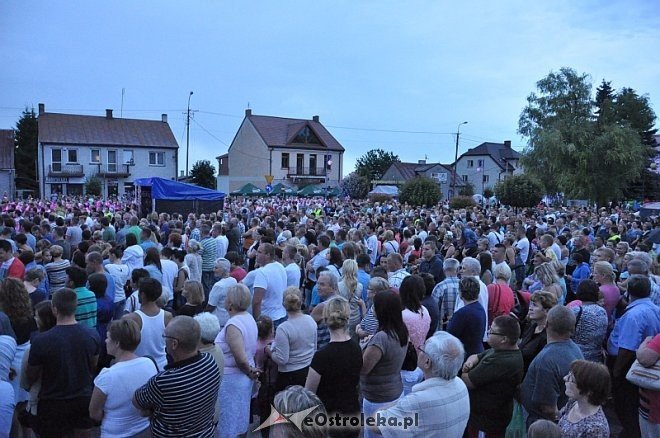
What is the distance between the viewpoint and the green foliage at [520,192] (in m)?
39.8

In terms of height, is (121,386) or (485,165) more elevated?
(485,165)

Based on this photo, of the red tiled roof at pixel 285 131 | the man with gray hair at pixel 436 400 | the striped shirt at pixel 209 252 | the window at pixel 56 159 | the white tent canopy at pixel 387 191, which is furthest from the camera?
the red tiled roof at pixel 285 131

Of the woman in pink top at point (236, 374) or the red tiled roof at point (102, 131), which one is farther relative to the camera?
the red tiled roof at point (102, 131)

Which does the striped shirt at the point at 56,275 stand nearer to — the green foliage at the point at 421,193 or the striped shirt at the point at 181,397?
the striped shirt at the point at 181,397

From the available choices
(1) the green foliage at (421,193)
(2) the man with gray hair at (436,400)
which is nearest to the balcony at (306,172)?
(1) the green foliage at (421,193)

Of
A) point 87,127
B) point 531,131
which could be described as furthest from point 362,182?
point 87,127

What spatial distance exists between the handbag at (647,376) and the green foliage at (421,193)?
108 ft

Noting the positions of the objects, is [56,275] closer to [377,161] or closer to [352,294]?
[352,294]

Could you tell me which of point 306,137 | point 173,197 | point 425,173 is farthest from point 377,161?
point 173,197

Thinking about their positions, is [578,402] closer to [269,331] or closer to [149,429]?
[269,331]

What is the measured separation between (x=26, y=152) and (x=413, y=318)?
55.5 meters

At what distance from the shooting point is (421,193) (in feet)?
121

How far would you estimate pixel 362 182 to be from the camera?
5053 cm

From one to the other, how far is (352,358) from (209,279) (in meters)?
6.11
